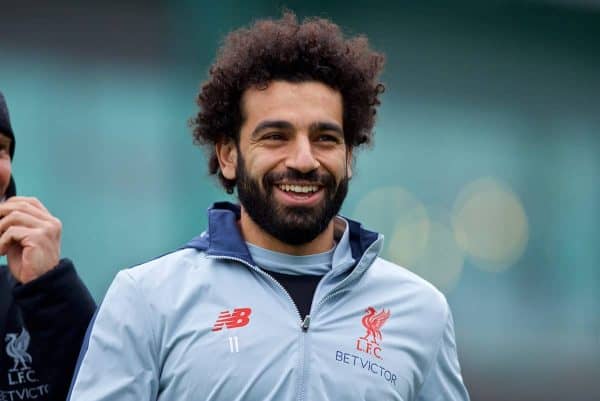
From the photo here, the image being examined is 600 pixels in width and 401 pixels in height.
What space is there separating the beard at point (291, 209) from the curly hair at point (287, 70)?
0.20 meters

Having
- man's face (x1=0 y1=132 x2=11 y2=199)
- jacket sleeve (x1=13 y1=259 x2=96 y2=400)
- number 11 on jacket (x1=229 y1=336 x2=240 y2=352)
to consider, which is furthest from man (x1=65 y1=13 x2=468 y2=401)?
man's face (x1=0 y1=132 x2=11 y2=199)

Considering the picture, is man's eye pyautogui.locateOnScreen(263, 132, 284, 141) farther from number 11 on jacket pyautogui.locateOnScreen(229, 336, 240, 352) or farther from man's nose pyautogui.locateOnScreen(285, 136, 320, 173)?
number 11 on jacket pyautogui.locateOnScreen(229, 336, 240, 352)

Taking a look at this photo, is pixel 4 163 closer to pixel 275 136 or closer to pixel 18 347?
pixel 18 347

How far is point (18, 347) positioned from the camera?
2115 mm

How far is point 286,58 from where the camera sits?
228 cm

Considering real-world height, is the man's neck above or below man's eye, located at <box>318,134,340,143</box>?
below

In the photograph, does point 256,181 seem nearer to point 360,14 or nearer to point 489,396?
point 360,14

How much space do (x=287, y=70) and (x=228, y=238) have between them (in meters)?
0.43

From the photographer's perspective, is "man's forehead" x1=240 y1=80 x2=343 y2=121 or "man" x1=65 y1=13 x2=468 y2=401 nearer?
"man" x1=65 y1=13 x2=468 y2=401

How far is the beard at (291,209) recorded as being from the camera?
2.12m

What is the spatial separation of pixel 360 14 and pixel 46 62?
1926 mm

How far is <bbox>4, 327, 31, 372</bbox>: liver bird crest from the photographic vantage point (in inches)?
82.0

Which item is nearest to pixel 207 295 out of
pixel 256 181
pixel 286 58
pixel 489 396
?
pixel 256 181

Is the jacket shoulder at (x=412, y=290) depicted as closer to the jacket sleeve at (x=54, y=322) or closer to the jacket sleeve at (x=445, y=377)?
the jacket sleeve at (x=445, y=377)
